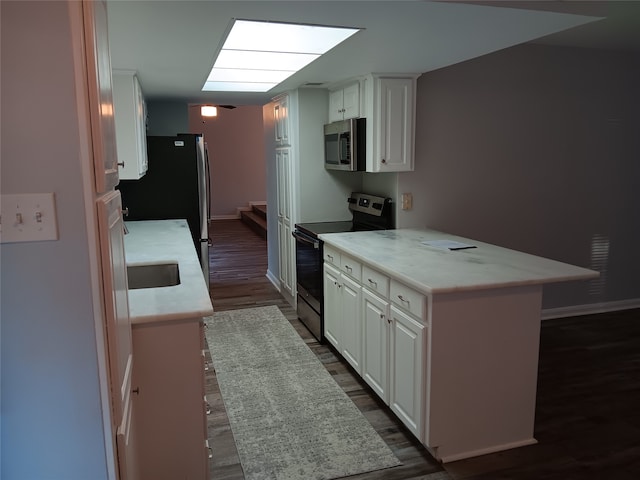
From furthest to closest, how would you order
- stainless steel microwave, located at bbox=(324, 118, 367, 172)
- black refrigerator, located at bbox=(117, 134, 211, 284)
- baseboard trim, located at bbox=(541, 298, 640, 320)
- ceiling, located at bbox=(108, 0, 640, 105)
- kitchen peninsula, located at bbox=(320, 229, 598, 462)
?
black refrigerator, located at bbox=(117, 134, 211, 284) < baseboard trim, located at bbox=(541, 298, 640, 320) < stainless steel microwave, located at bbox=(324, 118, 367, 172) < kitchen peninsula, located at bbox=(320, 229, 598, 462) < ceiling, located at bbox=(108, 0, 640, 105)

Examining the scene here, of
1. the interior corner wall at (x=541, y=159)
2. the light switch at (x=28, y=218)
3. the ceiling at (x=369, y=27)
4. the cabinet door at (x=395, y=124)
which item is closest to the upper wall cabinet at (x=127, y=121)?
the ceiling at (x=369, y=27)

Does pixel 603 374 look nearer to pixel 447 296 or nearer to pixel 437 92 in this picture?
pixel 447 296

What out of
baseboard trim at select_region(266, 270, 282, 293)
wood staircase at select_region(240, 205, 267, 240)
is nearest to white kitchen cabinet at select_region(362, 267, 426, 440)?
baseboard trim at select_region(266, 270, 282, 293)

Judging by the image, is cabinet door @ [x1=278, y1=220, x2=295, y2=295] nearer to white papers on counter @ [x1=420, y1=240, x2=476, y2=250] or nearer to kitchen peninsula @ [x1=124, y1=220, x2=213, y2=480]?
white papers on counter @ [x1=420, y1=240, x2=476, y2=250]

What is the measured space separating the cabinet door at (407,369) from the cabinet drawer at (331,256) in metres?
0.86

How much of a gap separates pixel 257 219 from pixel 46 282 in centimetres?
845

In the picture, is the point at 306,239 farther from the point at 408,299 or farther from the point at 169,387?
the point at 169,387

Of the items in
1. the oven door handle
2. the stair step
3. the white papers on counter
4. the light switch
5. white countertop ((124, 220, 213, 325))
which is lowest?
the stair step

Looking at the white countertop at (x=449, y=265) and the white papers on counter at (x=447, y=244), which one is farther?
the white papers on counter at (x=447, y=244)

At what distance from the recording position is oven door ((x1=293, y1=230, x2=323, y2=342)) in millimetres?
3857

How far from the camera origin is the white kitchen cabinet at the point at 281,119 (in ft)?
15.1

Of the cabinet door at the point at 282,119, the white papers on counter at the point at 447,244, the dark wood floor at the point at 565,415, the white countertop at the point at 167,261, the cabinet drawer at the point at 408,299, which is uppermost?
the cabinet door at the point at 282,119

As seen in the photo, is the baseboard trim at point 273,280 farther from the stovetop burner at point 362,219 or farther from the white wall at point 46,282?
the white wall at point 46,282

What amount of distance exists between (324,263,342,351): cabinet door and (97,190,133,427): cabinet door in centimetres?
208
